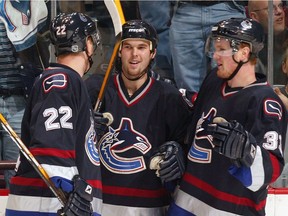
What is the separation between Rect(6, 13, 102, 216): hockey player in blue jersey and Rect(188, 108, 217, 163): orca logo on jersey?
412 mm

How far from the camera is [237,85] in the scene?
3.27m

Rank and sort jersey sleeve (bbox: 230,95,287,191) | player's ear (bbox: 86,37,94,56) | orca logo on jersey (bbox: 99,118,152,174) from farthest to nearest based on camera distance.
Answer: orca logo on jersey (bbox: 99,118,152,174) → player's ear (bbox: 86,37,94,56) → jersey sleeve (bbox: 230,95,287,191)

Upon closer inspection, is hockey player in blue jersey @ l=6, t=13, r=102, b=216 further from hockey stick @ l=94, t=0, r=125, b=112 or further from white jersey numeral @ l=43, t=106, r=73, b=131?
hockey stick @ l=94, t=0, r=125, b=112

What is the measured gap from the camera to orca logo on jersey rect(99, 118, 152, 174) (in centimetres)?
346

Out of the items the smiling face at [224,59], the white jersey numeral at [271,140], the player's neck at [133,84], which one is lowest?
the player's neck at [133,84]

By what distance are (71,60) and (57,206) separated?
54 cm

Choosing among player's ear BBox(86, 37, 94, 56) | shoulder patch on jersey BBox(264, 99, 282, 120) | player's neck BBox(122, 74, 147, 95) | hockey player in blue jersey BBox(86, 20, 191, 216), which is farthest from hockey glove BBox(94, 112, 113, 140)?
shoulder patch on jersey BBox(264, 99, 282, 120)

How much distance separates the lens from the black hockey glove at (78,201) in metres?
2.87

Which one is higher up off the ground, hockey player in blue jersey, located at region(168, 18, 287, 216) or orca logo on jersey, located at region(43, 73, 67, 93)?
orca logo on jersey, located at region(43, 73, 67, 93)

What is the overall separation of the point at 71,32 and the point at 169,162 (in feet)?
2.11

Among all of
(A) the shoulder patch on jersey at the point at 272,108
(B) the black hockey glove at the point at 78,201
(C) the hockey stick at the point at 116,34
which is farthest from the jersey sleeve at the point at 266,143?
(C) the hockey stick at the point at 116,34

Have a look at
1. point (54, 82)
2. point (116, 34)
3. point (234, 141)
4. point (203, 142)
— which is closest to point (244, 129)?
point (234, 141)

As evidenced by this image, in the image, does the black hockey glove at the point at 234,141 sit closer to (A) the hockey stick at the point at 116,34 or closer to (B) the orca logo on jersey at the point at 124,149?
(B) the orca logo on jersey at the point at 124,149

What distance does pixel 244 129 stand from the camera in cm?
302
